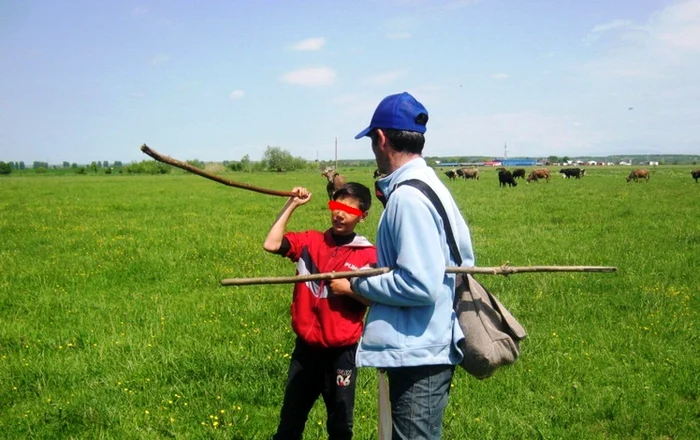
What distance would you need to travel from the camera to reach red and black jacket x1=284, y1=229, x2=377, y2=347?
3.44 meters

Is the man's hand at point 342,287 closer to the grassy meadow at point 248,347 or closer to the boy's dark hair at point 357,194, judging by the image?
the boy's dark hair at point 357,194

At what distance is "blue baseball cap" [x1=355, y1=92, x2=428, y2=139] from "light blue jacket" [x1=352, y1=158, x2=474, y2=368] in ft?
0.56

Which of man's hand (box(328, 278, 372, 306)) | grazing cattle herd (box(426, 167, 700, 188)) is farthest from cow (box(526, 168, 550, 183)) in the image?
man's hand (box(328, 278, 372, 306))

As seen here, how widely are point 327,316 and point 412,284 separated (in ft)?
3.67

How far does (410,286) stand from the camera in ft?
8.02

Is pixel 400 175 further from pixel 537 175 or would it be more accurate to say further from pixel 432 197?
pixel 537 175

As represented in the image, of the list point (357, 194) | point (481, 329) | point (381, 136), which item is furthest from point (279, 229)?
point (481, 329)

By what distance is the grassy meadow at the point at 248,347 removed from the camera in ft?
15.4

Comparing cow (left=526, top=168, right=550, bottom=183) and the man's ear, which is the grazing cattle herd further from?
the man's ear

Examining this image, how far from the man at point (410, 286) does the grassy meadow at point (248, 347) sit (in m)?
2.05

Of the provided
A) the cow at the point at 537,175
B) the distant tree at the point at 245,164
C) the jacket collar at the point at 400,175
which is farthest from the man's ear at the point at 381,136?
the distant tree at the point at 245,164

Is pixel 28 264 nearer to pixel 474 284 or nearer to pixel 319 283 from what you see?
pixel 319 283

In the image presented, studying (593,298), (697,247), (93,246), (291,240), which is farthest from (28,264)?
(697,247)

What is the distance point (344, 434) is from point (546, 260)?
27.1ft
